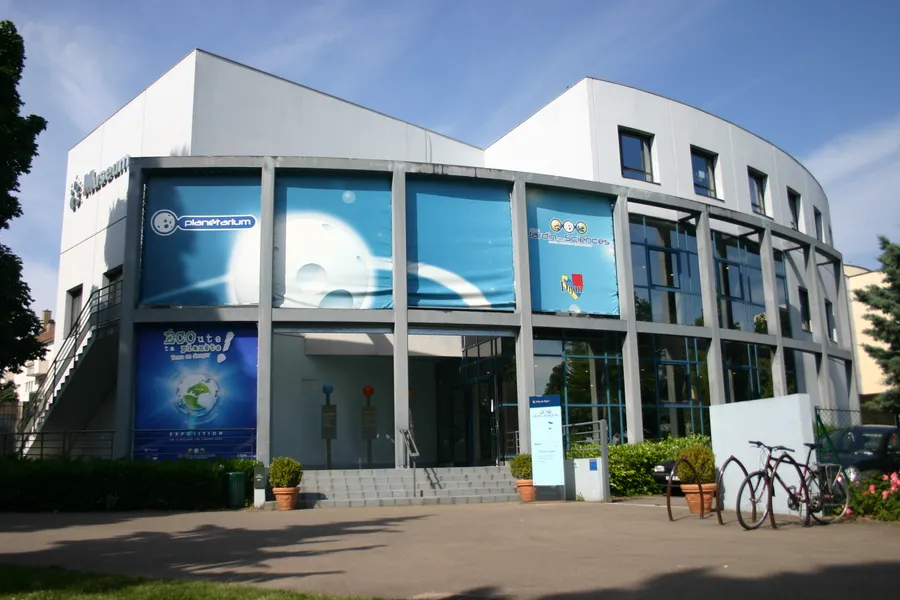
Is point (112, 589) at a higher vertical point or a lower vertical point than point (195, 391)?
lower

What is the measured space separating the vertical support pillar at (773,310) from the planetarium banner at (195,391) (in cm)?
1817

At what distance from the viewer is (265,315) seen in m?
20.0

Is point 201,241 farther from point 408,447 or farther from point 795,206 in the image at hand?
point 795,206

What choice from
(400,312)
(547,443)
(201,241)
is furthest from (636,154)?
(201,241)

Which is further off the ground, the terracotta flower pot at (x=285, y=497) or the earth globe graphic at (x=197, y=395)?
the earth globe graphic at (x=197, y=395)

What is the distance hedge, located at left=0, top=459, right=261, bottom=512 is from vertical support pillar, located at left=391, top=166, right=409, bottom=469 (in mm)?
4990

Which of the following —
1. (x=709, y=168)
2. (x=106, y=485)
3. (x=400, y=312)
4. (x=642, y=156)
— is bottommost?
(x=106, y=485)

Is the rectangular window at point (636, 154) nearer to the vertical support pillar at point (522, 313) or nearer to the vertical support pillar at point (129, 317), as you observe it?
the vertical support pillar at point (522, 313)

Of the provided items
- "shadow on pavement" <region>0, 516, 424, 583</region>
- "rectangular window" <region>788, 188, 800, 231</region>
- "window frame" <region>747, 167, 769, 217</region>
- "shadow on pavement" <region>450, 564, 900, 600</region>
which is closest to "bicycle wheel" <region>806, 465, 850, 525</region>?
"shadow on pavement" <region>450, 564, 900, 600</region>

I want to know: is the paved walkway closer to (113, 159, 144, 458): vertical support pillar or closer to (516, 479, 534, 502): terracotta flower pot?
(516, 479, 534, 502): terracotta flower pot

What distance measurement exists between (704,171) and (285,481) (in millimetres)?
20475

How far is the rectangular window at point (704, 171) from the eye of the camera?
2923 centimetres

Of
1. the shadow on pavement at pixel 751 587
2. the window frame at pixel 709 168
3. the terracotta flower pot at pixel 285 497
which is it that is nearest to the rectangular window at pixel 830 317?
the window frame at pixel 709 168

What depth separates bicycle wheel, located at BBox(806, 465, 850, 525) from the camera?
441 inches
